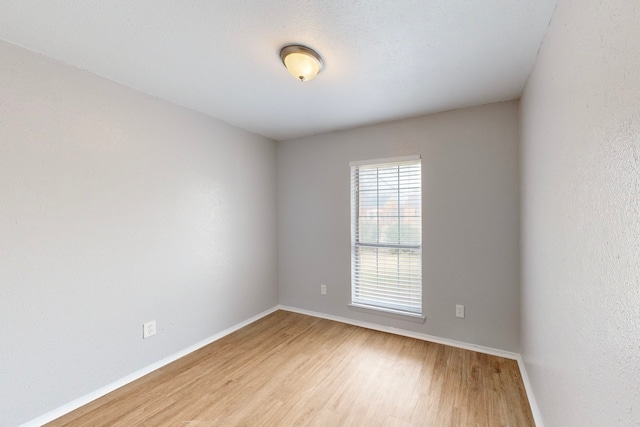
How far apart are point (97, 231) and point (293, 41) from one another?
6.41 feet

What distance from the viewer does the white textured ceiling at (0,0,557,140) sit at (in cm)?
138

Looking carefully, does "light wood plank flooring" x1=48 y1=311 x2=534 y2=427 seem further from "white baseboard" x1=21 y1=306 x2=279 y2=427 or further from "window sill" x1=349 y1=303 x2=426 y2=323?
"window sill" x1=349 y1=303 x2=426 y2=323

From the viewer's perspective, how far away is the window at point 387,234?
294cm

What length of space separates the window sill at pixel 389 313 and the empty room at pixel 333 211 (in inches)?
0.9

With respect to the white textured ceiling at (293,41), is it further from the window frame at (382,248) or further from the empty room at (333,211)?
the window frame at (382,248)

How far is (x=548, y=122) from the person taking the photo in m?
1.47

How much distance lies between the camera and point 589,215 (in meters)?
0.98

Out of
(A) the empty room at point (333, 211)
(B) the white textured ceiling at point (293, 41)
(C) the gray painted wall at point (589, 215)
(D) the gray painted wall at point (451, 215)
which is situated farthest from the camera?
(D) the gray painted wall at point (451, 215)

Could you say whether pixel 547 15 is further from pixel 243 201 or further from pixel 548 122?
pixel 243 201

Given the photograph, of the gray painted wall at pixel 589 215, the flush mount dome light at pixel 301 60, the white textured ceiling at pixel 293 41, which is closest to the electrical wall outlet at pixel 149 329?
the white textured ceiling at pixel 293 41

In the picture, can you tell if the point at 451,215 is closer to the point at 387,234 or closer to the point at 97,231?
the point at 387,234

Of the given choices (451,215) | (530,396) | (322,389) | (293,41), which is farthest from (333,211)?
(530,396)

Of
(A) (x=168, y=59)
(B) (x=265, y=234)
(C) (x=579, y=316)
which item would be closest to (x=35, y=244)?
(A) (x=168, y=59)

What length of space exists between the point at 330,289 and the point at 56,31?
3.23 meters
